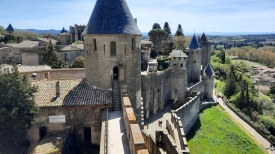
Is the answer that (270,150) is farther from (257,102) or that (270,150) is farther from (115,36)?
(115,36)

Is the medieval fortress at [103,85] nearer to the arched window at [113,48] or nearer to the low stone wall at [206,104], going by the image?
the arched window at [113,48]

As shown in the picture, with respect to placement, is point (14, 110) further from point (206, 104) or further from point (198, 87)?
point (206, 104)

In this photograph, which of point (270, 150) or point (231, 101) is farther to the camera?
point (231, 101)

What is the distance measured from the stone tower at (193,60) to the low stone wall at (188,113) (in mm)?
12230

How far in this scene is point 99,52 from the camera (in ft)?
52.0

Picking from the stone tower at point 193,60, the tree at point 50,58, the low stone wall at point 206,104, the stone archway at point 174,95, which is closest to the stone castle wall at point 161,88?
the stone archway at point 174,95

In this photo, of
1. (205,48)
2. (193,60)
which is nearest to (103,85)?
(193,60)

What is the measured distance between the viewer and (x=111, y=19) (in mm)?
15547

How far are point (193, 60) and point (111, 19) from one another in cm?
3004

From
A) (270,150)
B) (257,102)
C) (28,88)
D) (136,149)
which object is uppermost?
(28,88)

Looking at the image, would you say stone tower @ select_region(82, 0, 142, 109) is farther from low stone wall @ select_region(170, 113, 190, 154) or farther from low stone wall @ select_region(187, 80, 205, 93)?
low stone wall @ select_region(187, 80, 205, 93)

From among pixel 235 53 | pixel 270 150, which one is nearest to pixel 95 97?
pixel 270 150

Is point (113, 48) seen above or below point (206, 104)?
above

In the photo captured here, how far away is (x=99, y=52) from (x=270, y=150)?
91.3ft
